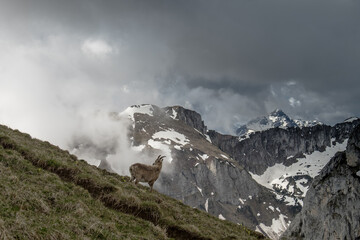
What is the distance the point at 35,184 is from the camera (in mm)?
15461

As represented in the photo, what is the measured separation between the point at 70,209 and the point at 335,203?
2057cm

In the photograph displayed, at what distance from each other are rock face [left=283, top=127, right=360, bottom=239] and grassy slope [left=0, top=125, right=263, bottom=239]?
7.40 m

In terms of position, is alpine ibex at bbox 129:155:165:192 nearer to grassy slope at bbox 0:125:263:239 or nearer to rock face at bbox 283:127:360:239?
grassy slope at bbox 0:125:263:239

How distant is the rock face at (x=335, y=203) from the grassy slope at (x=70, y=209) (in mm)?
7400

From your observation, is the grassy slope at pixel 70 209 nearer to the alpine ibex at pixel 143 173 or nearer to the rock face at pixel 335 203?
the alpine ibex at pixel 143 173

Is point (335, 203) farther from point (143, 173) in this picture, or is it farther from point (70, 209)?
point (70, 209)

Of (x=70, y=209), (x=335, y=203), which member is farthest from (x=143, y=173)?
(x=335, y=203)

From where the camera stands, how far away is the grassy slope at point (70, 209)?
417 inches

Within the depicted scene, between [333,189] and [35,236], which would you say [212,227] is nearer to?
[333,189]

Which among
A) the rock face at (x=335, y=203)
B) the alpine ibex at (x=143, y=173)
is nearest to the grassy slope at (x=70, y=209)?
the alpine ibex at (x=143, y=173)

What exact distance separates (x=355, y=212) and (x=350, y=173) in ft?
10.5

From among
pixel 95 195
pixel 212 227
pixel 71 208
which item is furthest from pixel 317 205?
pixel 71 208

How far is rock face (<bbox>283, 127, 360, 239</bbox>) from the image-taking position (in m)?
22.6

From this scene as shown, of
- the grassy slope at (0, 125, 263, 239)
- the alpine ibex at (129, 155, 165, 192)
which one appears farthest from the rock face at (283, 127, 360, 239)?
the alpine ibex at (129, 155, 165, 192)
